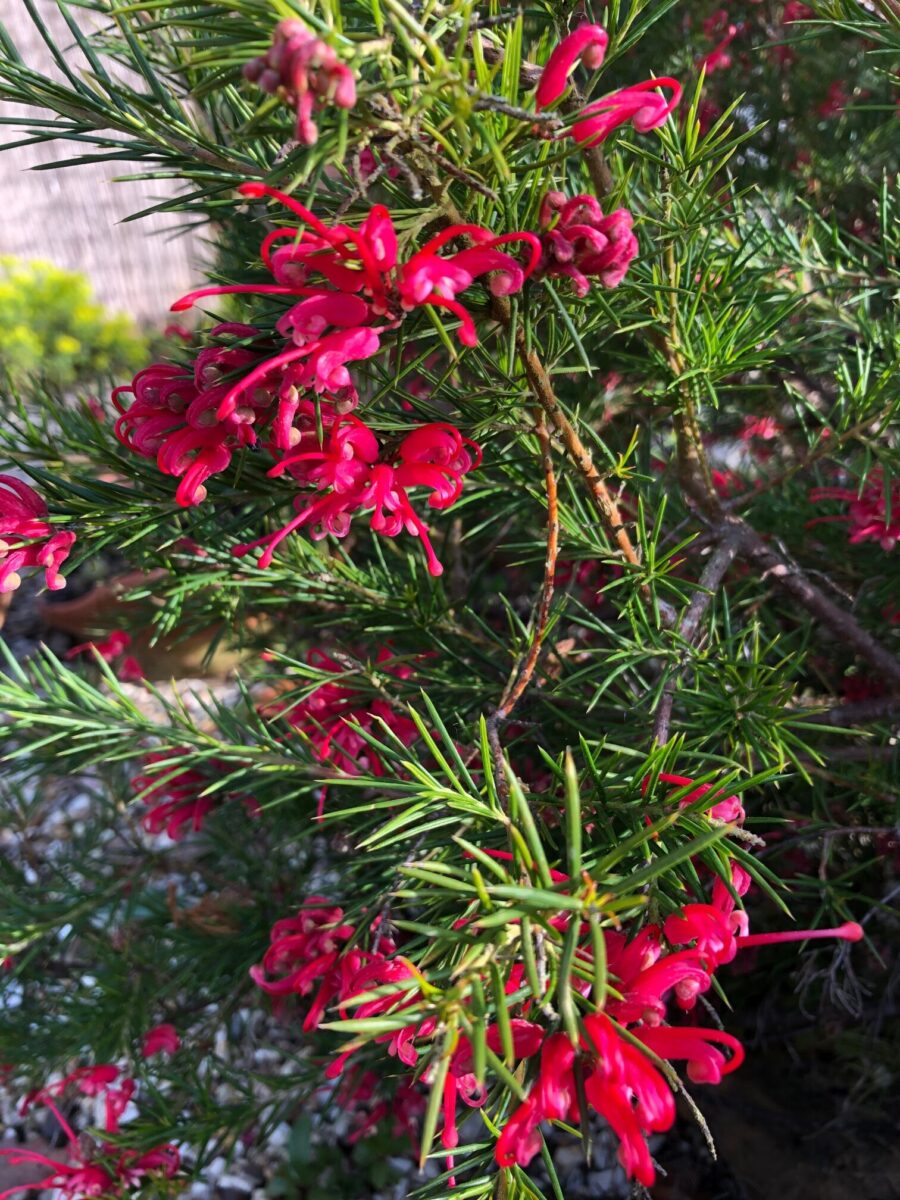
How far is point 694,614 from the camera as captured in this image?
50cm

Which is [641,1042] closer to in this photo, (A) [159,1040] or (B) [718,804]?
(B) [718,804]

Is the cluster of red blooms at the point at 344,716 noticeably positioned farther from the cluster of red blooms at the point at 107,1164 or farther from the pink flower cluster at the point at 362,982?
the cluster of red blooms at the point at 107,1164

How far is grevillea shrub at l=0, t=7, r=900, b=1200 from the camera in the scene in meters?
0.30

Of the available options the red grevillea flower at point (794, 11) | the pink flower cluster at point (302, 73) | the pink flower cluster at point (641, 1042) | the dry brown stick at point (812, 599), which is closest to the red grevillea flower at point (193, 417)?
the pink flower cluster at point (302, 73)

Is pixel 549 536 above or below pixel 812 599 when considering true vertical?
above

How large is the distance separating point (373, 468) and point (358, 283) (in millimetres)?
90

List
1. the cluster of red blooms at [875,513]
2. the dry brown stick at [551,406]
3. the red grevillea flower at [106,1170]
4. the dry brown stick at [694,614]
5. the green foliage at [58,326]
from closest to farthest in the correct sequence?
the dry brown stick at [551,406] → the dry brown stick at [694,614] → the cluster of red blooms at [875,513] → the red grevillea flower at [106,1170] → the green foliage at [58,326]

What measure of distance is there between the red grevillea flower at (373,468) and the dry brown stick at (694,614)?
149mm

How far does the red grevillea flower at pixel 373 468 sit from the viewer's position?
0.37 metres

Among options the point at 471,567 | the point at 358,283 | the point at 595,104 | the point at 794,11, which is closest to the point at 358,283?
the point at 358,283

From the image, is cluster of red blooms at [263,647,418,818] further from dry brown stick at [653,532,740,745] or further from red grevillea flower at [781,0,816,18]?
red grevillea flower at [781,0,816,18]

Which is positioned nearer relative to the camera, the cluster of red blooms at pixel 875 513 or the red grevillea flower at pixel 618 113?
the red grevillea flower at pixel 618 113

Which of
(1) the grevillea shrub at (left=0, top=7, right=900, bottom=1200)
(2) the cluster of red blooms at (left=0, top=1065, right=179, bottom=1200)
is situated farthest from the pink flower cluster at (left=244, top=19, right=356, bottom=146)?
(2) the cluster of red blooms at (left=0, top=1065, right=179, bottom=1200)

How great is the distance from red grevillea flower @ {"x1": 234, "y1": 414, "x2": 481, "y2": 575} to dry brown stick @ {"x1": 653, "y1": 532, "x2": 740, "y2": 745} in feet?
0.49
